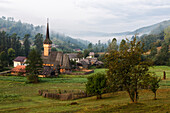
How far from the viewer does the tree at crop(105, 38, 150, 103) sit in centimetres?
2152

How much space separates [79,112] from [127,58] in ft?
26.5

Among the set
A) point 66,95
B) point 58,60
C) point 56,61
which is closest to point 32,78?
point 66,95

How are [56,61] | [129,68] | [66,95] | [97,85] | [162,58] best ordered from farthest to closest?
1. [162,58]
2. [56,61]
3. [66,95]
4. [97,85]
5. [129,68]

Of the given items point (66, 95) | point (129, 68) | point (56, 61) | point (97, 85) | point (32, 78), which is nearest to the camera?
point (129, 68)

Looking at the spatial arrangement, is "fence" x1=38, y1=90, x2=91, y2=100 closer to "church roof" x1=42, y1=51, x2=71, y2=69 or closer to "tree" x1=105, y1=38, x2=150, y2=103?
"tree" x1=105, y1=38, x2=150, y2=103

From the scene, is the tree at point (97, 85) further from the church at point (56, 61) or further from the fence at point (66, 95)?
the church at point (56, 61)

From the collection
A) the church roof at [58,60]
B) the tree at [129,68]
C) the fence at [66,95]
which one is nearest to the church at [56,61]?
the church roof at [58,60]

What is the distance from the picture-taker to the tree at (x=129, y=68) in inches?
847

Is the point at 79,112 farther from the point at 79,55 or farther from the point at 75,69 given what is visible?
the point at 79,55

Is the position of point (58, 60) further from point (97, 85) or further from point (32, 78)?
point (97, 85)

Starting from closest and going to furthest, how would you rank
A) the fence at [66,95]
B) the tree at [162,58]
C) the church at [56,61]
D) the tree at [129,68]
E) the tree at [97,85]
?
the tree at [129,68] < the tree at [97,85] < the fence at [66,95] < the church at [56,61] < the tree at [162,58]

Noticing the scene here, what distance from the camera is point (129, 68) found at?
2184 centimetres

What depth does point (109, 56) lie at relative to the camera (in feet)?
74.6

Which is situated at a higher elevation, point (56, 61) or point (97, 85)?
point (56, 61)
